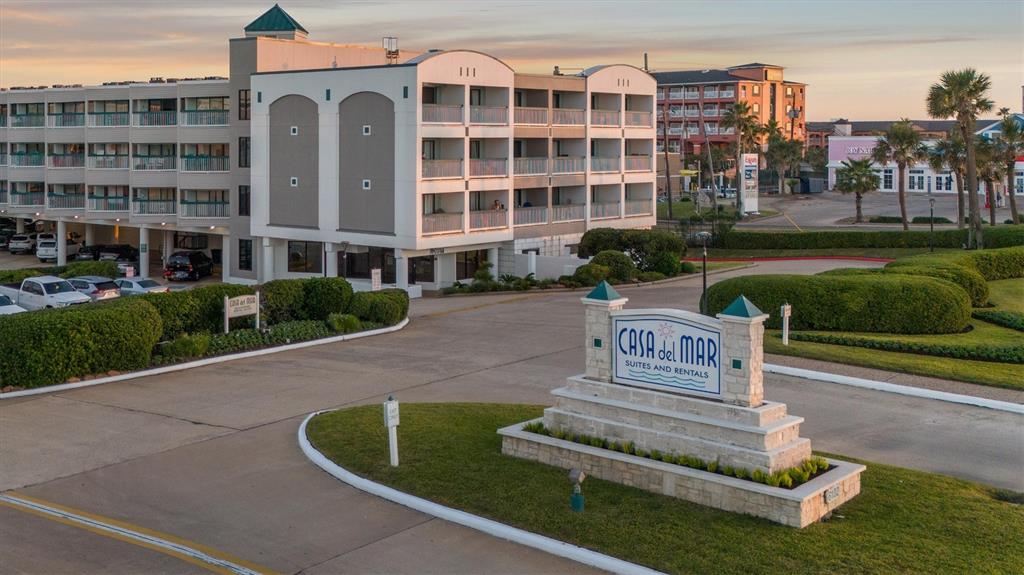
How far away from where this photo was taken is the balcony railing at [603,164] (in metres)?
53.5

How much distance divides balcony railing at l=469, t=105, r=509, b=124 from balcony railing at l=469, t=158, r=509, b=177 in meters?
1.60

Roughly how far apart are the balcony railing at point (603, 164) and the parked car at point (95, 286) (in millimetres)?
23006

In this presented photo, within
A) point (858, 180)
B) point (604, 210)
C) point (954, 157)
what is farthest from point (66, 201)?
point (858, 180)

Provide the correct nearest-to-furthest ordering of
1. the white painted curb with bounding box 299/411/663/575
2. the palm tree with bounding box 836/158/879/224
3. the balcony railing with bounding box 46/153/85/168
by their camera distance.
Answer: the white painted curb with bounding box 299/411/663/575 < the balcony railing with bounding box 46/153/85/168 < the palm tree with bounding box 836/158/879/224

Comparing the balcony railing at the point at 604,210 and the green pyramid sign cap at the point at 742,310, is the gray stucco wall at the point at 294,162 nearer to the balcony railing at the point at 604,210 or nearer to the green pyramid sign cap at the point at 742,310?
the balcony railing at the point at 604,210

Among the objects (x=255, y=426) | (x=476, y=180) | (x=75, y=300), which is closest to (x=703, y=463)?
(x=255, y=426)

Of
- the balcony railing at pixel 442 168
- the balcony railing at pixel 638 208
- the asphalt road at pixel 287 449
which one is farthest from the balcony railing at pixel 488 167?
the asphalt road at pixel 287 449

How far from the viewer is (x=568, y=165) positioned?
170ft

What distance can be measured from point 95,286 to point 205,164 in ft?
47.6

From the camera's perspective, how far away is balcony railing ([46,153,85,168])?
201 feet

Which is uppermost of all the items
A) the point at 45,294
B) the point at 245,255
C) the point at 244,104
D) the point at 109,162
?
the point at 244,104

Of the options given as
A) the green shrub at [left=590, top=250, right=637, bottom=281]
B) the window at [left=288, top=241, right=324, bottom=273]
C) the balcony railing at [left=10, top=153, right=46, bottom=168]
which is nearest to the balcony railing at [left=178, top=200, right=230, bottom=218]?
the window at [left=288, top=241, right=324, bottom=273]

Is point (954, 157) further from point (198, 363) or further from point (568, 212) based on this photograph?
point (198, 363)

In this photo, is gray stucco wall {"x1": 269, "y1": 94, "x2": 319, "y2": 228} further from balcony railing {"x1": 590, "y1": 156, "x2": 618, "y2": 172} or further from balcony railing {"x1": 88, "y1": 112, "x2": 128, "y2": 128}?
balcony railing {"x1": 590, "y1": 156, "x2": 618, "y2": 172}
